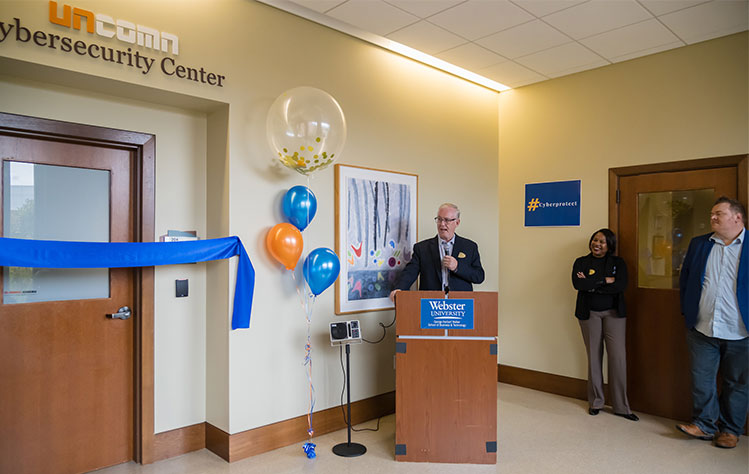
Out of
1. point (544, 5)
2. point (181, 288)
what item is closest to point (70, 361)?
point (181, 288)

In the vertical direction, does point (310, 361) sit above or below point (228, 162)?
below

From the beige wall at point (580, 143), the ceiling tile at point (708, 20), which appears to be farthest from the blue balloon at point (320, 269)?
the ceiling tile at point (708, 20)

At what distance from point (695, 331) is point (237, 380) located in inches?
133

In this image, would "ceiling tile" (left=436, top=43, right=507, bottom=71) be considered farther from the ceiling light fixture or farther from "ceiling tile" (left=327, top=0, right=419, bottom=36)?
"ceiling tile" (left=327, top=0, right=419, bottom=36)

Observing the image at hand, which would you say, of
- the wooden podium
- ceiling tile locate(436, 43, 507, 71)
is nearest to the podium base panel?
the wooden podium

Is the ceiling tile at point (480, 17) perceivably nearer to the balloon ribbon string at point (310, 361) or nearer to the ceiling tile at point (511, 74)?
the ceiling tile at point (511, 74)

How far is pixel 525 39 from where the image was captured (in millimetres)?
4254

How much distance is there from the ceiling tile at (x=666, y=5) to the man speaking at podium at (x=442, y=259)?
1.94m

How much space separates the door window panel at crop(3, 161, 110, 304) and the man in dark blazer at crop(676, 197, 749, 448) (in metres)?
4.22

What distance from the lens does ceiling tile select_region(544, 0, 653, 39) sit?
3.64 metres

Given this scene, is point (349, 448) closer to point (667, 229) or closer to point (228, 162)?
point (228, 162)

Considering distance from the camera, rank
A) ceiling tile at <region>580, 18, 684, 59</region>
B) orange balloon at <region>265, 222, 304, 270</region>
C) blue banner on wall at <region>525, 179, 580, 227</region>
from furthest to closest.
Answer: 1. blue banner on wall at <region>525, 179, 580, 227</region>
2. ceiling tile at <region>580, 18, 684, 59</region>
3. orange balloon at <region>265, 222, 304, 270</region>

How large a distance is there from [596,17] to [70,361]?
4290 mm

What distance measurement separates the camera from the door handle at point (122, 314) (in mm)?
3414
